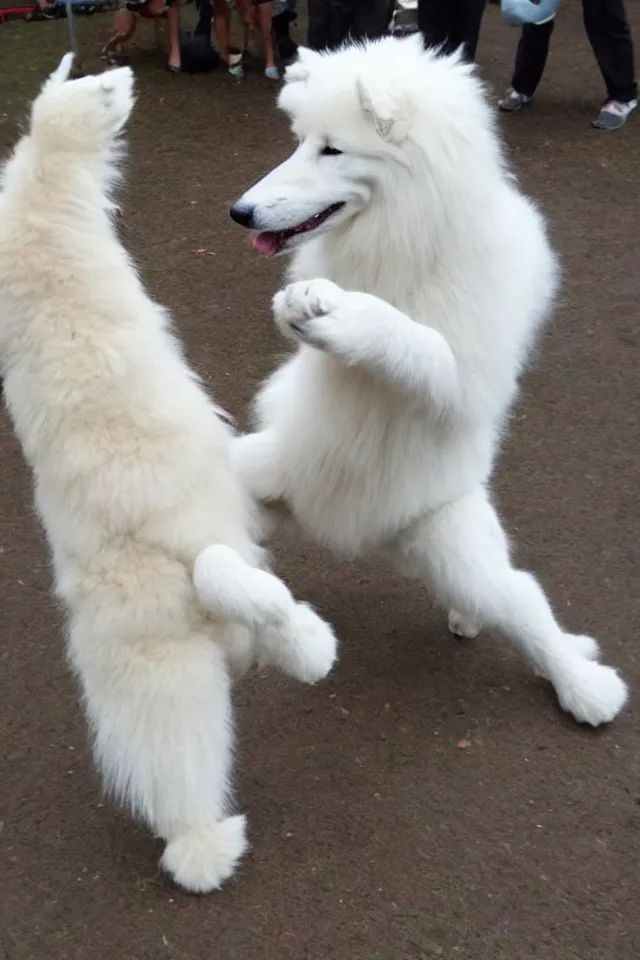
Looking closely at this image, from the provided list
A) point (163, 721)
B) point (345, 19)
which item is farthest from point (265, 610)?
point (345, 19)

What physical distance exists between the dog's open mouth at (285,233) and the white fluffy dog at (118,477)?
0.33 m

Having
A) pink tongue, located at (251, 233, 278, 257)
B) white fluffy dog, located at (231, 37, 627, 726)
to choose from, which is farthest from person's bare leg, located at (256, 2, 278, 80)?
pink tongue, located at (251, 233, 278, 257)

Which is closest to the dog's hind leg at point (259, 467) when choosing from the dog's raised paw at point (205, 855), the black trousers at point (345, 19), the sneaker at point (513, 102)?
the dog's raised paw at point (205, 855)

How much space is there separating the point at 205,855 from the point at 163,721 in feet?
1.26

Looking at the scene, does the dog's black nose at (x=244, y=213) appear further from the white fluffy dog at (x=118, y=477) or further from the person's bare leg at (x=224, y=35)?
the person's bare leg at (x=224, y=35)

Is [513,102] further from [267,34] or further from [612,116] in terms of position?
[267,34]

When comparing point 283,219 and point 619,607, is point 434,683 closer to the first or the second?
point 619,607

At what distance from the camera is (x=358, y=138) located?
229 cm

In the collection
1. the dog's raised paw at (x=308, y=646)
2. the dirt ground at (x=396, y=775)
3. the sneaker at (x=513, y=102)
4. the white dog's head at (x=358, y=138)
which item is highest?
the white dog's head at (x=358, y=138)

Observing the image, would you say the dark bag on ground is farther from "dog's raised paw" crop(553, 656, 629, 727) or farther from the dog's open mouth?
"dog's raised paw" crop(553, 656, 629, 727)

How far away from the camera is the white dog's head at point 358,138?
89.6 inches

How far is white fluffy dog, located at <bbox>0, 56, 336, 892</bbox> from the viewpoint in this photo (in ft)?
6.91

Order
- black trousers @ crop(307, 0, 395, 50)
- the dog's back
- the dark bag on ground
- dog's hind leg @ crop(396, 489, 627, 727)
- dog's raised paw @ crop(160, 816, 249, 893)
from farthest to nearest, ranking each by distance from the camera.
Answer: the dark bag on ground < black trousers @ crop(307, 0, 395, 50) < dog's hind leg @ crop(396, 489, 627, 727) < dog's raised paw @ crop(160, 816, 249, 893) < the dog's back

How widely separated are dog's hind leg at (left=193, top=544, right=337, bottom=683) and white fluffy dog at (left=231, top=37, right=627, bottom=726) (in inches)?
20.1
